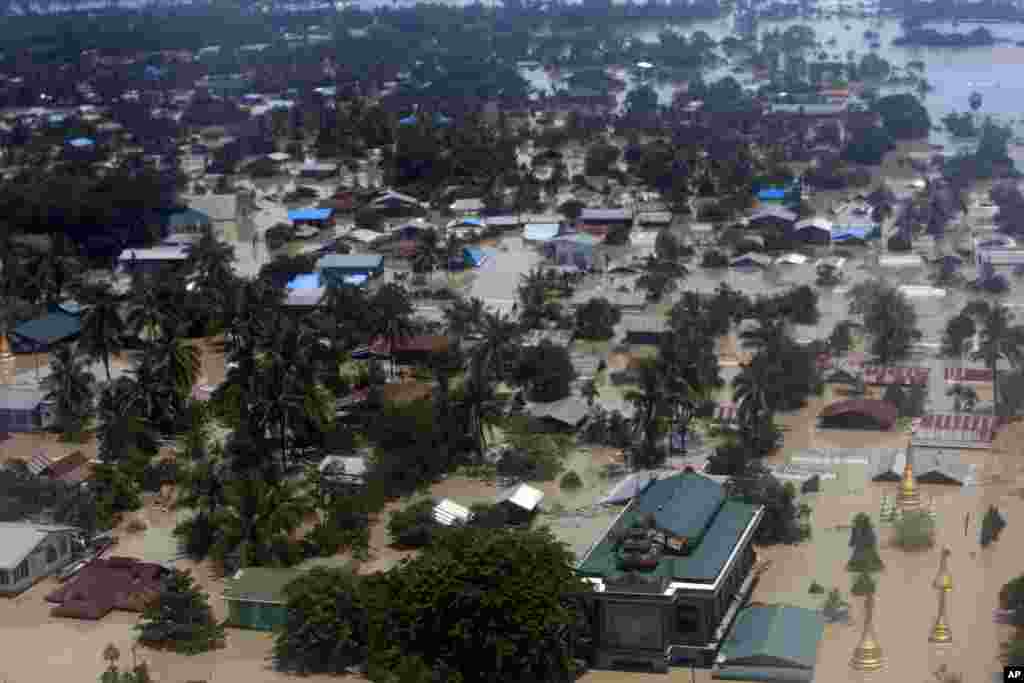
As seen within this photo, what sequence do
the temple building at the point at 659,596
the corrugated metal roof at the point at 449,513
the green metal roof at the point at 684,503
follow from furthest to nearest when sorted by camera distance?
the corrugated metal roof at the point at 449,513 < the green metal roof at the point at 684,503 < the temple building at the point at 659,596

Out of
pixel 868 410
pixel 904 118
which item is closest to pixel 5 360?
pixel 868 410

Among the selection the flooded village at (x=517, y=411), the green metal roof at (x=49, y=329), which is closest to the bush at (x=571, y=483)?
the flooded village at (x=517, y=411)

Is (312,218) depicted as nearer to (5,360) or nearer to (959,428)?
(5,360)

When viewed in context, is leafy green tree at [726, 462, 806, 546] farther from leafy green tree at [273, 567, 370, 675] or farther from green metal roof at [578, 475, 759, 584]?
leafy green tree at [273, 567, 370, 675]

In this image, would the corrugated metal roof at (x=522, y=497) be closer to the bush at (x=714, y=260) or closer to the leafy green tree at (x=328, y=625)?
the leafy green tree at (x=328, y=625)

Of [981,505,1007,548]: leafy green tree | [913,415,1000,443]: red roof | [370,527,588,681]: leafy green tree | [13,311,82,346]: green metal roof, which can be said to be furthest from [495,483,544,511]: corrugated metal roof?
[13,311,82,346]: green metal roof
